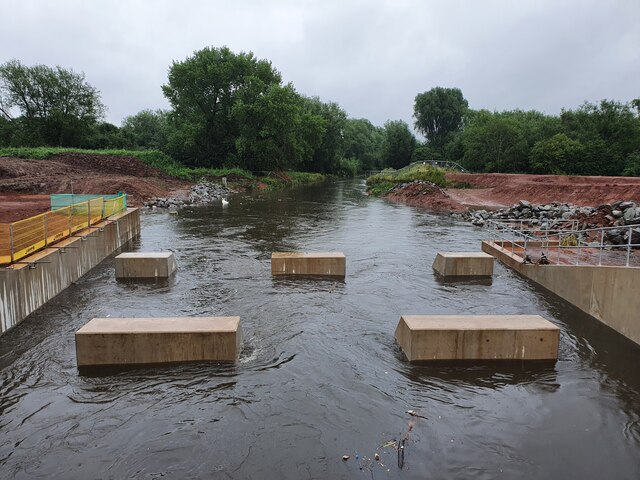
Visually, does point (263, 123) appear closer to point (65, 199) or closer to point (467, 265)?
point (65, 199)

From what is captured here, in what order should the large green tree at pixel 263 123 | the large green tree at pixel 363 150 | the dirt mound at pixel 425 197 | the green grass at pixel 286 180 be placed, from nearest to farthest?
the dirt mound at pixel 425 197 → the large green tree at pixel 263 123 → the green grass at pixel 286 180 → the large green tree at pixel 363 150

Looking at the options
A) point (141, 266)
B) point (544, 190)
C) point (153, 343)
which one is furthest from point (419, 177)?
point (153, 343)

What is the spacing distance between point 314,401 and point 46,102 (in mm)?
84130

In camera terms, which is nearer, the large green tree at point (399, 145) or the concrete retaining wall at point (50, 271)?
the concrete retaining wall at point (50, 271)

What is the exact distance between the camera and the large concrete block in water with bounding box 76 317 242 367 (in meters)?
9.62

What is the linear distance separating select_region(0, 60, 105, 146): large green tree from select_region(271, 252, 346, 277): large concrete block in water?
7273 cm

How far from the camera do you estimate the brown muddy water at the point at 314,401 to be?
7.09 metres

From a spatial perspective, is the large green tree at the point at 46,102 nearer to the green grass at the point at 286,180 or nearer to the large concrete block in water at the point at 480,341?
the green grass at the point at 286,180

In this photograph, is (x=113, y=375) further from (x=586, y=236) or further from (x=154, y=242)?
(x=586, y=236)

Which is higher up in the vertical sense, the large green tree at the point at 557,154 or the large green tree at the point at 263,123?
the large green tree at the point at 263,123

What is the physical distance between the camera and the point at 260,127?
233ft

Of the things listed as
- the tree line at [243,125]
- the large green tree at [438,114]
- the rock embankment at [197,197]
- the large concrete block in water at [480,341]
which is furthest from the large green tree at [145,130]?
the large concrete block in water at [480,341]

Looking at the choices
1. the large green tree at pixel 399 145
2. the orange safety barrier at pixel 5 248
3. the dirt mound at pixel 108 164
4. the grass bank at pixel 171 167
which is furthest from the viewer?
the large green tree at pixel 399 145

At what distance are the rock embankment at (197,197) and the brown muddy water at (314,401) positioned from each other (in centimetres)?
2618
